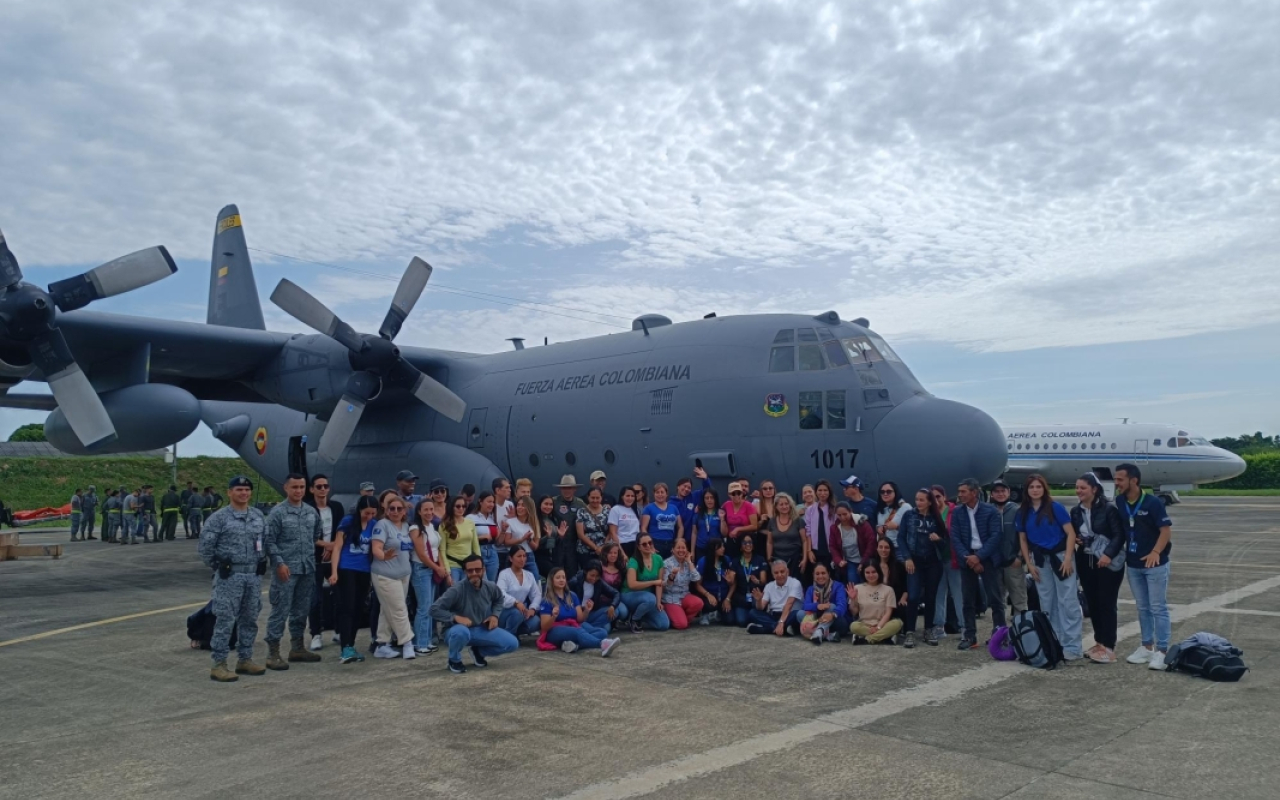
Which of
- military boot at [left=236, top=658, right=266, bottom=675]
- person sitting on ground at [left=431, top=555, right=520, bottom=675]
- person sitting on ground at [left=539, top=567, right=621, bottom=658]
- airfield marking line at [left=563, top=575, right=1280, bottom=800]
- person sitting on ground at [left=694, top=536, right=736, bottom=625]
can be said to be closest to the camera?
airfield marking line at [left=563, top=575, right=1280, bottom=800]

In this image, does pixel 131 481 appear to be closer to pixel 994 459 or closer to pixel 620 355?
pixel 620 355

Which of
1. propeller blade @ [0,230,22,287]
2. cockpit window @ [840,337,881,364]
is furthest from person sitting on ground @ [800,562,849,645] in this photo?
propeller blade @ [0,230,22,287]

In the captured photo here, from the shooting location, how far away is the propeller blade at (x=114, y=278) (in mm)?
12969

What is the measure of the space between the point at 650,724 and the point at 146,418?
11730 mm

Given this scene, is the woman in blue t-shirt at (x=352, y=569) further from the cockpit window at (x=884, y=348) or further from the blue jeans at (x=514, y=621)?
the cockpit window at (x=884, y=348)

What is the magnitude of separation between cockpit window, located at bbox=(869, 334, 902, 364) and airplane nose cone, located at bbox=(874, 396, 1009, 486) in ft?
4.24

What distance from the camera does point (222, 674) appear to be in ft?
24.3

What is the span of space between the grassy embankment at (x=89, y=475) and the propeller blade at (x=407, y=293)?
1075 inches

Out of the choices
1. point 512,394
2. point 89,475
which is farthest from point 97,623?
point 89,475

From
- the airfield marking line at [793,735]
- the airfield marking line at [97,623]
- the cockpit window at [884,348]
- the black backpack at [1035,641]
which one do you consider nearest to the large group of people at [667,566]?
the black backpack at [1035,641]

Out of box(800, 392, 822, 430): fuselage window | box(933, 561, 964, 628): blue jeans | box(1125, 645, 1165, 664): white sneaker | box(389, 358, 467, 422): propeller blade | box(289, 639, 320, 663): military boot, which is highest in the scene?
box(389, 358, 467, 422): propeller blade

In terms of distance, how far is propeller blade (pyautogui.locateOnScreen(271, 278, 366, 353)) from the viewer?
50.5 feet

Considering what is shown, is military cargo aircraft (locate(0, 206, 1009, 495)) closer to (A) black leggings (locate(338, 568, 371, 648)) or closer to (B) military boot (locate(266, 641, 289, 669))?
(A) black leggings (locate(338, 568, 371, 648))

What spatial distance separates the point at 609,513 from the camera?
1023 cm
